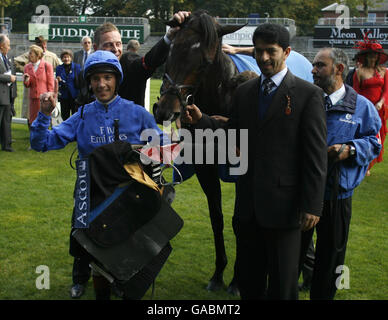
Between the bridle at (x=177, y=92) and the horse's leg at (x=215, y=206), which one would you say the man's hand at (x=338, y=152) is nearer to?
the bridle at (x=177, y=92)

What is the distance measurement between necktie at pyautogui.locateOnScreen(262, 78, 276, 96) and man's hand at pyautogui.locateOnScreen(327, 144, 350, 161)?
615mm

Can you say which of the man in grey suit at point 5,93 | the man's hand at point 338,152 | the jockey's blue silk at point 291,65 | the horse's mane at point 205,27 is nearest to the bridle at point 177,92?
the horse's mane at point 205,27

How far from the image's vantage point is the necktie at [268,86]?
2645mm

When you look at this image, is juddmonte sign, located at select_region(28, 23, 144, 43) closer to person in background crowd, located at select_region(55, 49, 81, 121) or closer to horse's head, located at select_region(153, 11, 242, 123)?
person in background crowd, located at select_region(55, 49, 81, 121)

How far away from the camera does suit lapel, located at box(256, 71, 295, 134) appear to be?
2576mm

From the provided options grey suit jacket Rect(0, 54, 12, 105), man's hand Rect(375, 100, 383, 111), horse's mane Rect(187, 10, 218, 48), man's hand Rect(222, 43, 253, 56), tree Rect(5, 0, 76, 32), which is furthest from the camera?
tree Rect(5, 0, 76, 32)

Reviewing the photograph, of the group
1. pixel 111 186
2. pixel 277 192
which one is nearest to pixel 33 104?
pixel 111 186

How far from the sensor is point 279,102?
2582 millimetres

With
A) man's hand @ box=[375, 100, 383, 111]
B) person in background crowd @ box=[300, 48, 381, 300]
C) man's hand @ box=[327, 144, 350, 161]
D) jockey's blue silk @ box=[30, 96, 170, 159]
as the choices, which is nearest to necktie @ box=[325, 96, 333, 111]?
person in background crowd @ box=[300, 48, 381, 300]

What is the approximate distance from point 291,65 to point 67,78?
6.00 metres

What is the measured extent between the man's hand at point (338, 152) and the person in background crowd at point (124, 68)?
1.46 m

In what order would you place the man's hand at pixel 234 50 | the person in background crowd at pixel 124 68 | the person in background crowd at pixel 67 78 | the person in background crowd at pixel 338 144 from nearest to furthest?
1. the person in background crowd at pixel 338 144
2. the person in background crowd at pixel 124 68
3. the man's hand at pixel 234 50
4. the person in background crowd at pixel 67 78

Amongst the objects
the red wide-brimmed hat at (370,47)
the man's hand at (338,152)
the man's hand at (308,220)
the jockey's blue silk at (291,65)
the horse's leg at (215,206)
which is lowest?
the horse's leg at (215,206)

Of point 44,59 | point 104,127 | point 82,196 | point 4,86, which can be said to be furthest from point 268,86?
point 44,59
